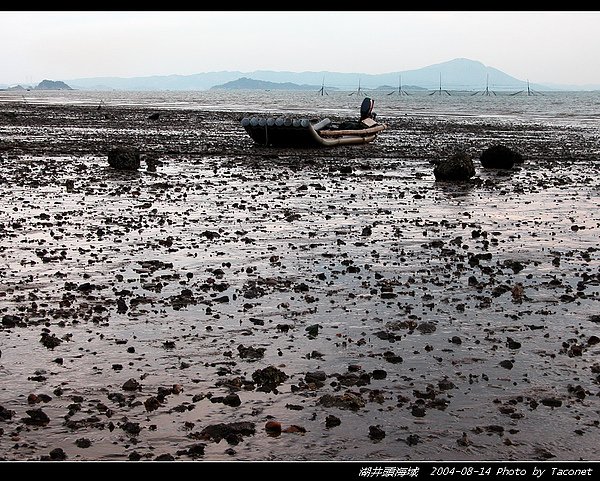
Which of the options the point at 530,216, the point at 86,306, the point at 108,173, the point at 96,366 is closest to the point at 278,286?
the point at 86,306

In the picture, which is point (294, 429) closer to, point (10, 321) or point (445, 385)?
point (445, 385)

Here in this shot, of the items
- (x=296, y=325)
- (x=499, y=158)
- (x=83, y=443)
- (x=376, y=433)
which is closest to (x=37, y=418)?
(x=83, y=443)

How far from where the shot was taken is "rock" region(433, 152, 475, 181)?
27.3 m

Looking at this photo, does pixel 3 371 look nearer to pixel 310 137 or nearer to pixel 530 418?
pixel 530 418

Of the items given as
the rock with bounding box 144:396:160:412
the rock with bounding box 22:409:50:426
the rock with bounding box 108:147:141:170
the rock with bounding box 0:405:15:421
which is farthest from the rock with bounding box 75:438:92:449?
the rock with bounding box 108:147:141:170

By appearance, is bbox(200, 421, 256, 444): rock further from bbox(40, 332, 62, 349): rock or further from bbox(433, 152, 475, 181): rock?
bbox(433, 152, 475, 181): rock

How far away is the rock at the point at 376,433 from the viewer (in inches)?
281

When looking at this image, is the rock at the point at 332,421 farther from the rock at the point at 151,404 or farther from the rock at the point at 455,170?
the rock at the point at 455,170

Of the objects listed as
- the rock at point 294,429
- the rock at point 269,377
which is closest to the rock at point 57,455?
the rock at point 294,429

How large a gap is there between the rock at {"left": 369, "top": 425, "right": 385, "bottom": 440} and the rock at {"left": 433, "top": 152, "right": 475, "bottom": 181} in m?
21.1

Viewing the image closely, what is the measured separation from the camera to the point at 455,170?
27297 mm

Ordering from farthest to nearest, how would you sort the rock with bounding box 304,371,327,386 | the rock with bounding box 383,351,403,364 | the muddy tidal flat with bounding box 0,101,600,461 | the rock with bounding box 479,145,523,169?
the rock with bounding box 479,145,523,169, the rock with bounding box 383,351,403,364, the rock with bounding box 304,371,327,386, the muddy tidal flat with bounding box 0,101,600,461

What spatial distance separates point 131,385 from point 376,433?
9.69ft

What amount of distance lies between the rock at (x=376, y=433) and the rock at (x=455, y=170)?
21131 millimetres
